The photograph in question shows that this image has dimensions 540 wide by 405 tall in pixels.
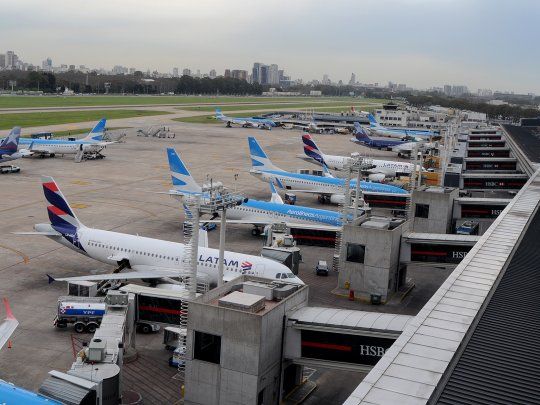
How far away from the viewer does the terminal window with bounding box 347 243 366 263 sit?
164ft

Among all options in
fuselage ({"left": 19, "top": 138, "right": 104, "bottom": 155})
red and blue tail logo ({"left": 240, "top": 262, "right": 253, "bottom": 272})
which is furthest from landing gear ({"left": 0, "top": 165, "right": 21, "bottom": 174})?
red and blue tail logo ({"left": 240, "top": 262, "right": 253, "bottom": 272})

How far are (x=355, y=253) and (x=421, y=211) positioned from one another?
15623 mm

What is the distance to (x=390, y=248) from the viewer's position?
48750 mm

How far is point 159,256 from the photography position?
158 ft

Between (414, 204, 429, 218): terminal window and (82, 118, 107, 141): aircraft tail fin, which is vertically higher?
(82, 118, 107, 141): aircraft tail fin

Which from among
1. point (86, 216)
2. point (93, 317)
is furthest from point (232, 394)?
point (86, 216)

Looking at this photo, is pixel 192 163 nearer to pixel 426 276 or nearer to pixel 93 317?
pixel 426 276

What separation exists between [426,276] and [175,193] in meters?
27.3

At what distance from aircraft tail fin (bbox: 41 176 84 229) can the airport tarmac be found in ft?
13.1

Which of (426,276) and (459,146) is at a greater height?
(459,146)

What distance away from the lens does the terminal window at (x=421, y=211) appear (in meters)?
62.7

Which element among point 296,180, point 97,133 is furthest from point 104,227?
point 97,133

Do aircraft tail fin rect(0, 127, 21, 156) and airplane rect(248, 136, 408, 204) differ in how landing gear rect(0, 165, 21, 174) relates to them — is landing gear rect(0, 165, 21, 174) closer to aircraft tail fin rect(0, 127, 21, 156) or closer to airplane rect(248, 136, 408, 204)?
aircraft tail fin rect(0, 127, 21, 156)

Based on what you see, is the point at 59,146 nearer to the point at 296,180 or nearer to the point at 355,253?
the point at 296,180
